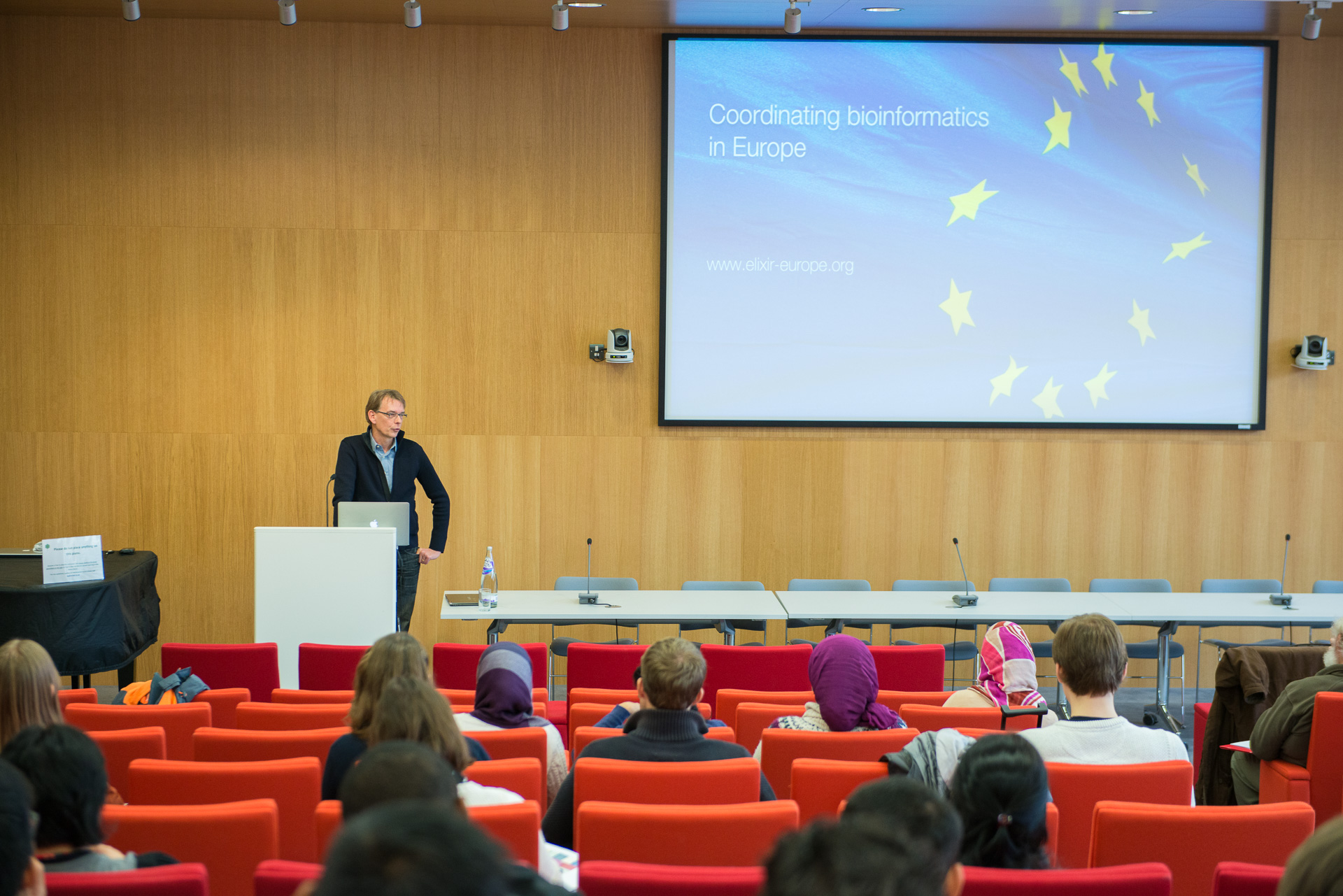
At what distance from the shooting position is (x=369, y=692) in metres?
3.05

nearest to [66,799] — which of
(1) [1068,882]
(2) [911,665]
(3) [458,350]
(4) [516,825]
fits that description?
(4) [516,825]

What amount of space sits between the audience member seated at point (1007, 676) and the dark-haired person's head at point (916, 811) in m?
2.48

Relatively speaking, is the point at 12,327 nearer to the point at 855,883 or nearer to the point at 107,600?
the point at 107,600

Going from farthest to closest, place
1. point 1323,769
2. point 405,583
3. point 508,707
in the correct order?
point 405,583
point 1323,769
point 508,707

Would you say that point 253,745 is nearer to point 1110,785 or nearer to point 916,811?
point 916,811

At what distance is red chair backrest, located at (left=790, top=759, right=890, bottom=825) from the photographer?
2.85m

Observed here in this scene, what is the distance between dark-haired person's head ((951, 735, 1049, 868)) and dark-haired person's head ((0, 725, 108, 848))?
1662 mm

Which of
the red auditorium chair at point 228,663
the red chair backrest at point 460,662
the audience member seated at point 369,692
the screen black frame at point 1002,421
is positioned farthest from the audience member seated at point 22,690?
the screen black frame at point 1002,421

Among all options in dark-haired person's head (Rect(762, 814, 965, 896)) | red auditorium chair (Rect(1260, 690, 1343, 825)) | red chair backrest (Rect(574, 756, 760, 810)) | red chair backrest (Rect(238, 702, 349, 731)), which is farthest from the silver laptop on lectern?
dark-haired person's head (Rect(762, 814, 965, 896))

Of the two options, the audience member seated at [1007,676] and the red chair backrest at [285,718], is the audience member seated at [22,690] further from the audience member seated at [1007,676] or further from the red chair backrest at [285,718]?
the audience member seated at [1007,676]

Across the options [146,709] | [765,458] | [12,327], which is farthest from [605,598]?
[12,327]

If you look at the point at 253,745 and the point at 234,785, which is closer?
the point at 234,785

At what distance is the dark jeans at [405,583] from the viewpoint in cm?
654

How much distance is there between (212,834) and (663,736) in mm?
1162
